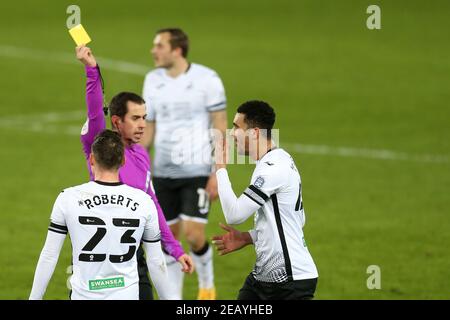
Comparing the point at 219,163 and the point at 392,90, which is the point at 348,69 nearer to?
the point at 392,90

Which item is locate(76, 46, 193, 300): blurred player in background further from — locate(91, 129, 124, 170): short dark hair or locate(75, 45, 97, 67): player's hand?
locate(91, 129, 124, 170): short dark hair

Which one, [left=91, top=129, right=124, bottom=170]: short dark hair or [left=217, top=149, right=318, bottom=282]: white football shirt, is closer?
[left=91, top=129, right=124, bottom=170]: short dark hair

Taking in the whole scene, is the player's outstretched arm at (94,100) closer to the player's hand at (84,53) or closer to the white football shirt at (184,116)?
the player's hand at (84,53)

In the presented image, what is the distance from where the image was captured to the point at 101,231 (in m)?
7.94

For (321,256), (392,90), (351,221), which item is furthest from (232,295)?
(392,90)

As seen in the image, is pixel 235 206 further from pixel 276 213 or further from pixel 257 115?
pixel 257 115

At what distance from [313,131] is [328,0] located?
2439 cm

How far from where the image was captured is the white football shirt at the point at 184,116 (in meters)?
13.2

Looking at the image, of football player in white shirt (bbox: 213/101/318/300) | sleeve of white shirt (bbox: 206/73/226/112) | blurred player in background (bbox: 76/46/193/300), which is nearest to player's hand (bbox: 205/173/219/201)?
sleeve of white shirt (bbox: 206/73/226/112)

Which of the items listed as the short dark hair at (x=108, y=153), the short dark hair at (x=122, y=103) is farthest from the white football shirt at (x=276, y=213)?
the short dark hair at (x=122, y=103)

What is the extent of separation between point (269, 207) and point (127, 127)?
5.27ft

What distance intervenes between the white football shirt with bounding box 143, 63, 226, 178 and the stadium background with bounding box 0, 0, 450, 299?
1.71m

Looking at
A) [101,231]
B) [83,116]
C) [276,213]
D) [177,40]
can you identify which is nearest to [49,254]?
[101,231]

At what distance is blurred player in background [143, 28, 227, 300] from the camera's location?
1316 centimetres
